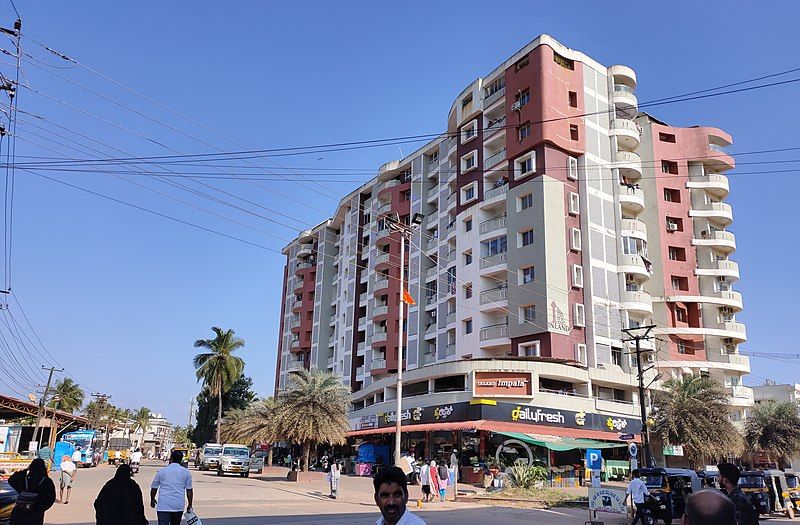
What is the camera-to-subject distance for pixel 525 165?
5028 centimetres

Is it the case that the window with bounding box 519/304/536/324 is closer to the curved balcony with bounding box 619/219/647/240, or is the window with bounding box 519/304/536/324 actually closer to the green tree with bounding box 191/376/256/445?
the curved balcony with bounding box 619/219/647/240

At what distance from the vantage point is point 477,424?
3825 cm

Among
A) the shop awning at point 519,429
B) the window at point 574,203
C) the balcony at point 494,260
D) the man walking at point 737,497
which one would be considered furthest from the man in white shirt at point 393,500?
the window at point 574,203

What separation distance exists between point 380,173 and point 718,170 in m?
33.6

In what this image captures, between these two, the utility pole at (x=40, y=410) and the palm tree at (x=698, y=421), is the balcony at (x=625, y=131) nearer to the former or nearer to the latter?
the palm tree at (x=698, y=421)

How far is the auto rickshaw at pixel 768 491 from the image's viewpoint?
23812 mm

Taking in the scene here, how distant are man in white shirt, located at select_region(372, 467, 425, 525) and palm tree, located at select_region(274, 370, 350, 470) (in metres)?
33.2

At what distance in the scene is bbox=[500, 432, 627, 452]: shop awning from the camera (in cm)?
3702

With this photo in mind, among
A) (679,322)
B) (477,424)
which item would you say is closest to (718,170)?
(679,322)

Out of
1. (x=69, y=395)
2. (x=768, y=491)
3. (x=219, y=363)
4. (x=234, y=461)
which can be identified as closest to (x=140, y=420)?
(x=69, y=395)

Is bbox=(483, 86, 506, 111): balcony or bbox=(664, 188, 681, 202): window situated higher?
bbox=(483, 86, 506, 111): balcony

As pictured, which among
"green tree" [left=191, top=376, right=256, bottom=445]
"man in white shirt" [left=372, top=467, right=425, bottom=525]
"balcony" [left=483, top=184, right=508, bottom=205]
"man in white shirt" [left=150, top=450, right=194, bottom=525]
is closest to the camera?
"man in white shirt" [left=372, top=467, right=425, bottom=525]

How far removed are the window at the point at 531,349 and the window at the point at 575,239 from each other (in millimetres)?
8195

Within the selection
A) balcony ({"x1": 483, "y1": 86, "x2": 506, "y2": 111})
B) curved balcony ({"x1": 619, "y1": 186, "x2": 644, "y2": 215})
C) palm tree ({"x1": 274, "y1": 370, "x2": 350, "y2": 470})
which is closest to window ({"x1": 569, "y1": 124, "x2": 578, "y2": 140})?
curved balcony ({"x1": 619, "y1": 186, "x2": 644, "y2": 215})
